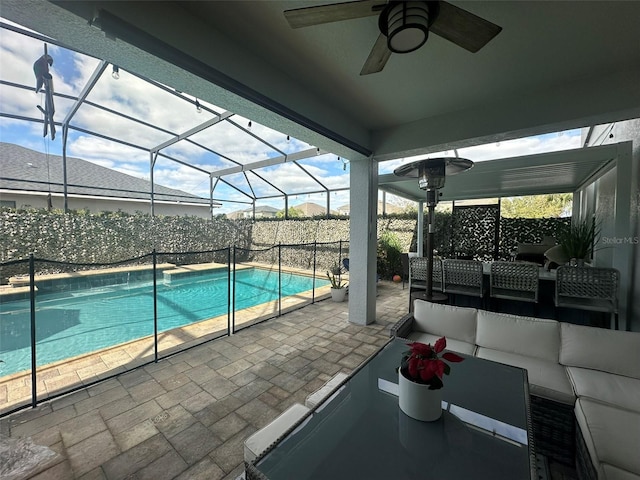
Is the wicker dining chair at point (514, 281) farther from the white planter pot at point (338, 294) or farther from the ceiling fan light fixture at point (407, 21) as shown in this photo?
the ceiling fan light fixture at point (407, 21)

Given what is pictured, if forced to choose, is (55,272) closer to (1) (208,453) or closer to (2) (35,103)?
(2) (35,103)

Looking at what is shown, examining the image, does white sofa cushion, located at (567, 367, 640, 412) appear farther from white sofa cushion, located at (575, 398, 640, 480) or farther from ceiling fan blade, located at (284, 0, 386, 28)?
ceiling fan blade, located at (284, 0, 386, 28)

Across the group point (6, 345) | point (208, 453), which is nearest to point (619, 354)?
point (208, 453)

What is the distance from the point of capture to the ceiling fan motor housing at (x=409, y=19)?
1354 mm

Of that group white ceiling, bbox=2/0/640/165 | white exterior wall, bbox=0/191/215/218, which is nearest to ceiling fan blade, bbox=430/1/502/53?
white ceiling, bbox=2/0/640/165

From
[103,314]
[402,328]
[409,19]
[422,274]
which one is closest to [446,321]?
[402,328]

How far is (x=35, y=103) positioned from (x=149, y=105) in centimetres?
232

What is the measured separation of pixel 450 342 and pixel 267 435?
6.13ft

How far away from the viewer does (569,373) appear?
1892 millimetres

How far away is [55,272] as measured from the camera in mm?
6859

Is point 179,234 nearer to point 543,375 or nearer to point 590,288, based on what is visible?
point 543,375

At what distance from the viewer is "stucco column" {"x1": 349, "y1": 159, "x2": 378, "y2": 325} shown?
13.2ft

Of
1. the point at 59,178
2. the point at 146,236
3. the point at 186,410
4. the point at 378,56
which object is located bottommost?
the point at 186,410

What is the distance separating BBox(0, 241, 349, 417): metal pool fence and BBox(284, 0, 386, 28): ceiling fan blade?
8.51ft
